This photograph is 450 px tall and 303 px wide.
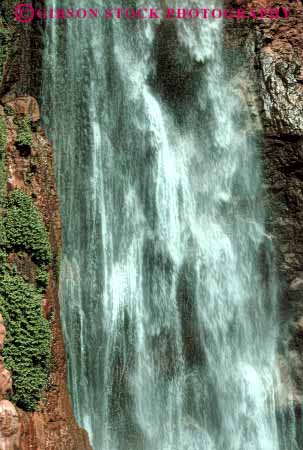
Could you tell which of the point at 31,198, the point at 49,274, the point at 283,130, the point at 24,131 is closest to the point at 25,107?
the point at 24,131

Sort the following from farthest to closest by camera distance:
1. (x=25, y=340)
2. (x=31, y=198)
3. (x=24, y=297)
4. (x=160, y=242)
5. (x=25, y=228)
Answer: (x=160, y=242) < (x=31, y=198) < (x=25, y=228) < (x=24, y=297) < (x=25, y=340)

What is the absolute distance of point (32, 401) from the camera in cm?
1020

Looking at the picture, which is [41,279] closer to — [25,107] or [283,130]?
[25,107]

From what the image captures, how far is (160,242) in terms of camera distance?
13.4m

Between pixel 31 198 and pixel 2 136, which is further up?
pixel 2 136

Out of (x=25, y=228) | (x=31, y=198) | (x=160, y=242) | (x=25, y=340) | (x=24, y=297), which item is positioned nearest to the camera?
(x=25, y=340)

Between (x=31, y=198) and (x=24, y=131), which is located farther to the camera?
(x=24, y=131)

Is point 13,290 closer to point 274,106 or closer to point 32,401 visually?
point 32,401

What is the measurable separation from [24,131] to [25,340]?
3.32 meters

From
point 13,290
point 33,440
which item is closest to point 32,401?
point 33,440

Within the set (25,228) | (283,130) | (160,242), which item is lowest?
(160,242)

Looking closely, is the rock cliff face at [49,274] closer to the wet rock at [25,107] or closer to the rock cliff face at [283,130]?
the wet rock at [25,107]

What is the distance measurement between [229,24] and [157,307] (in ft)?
21.0

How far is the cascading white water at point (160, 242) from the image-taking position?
12250 millimetres
